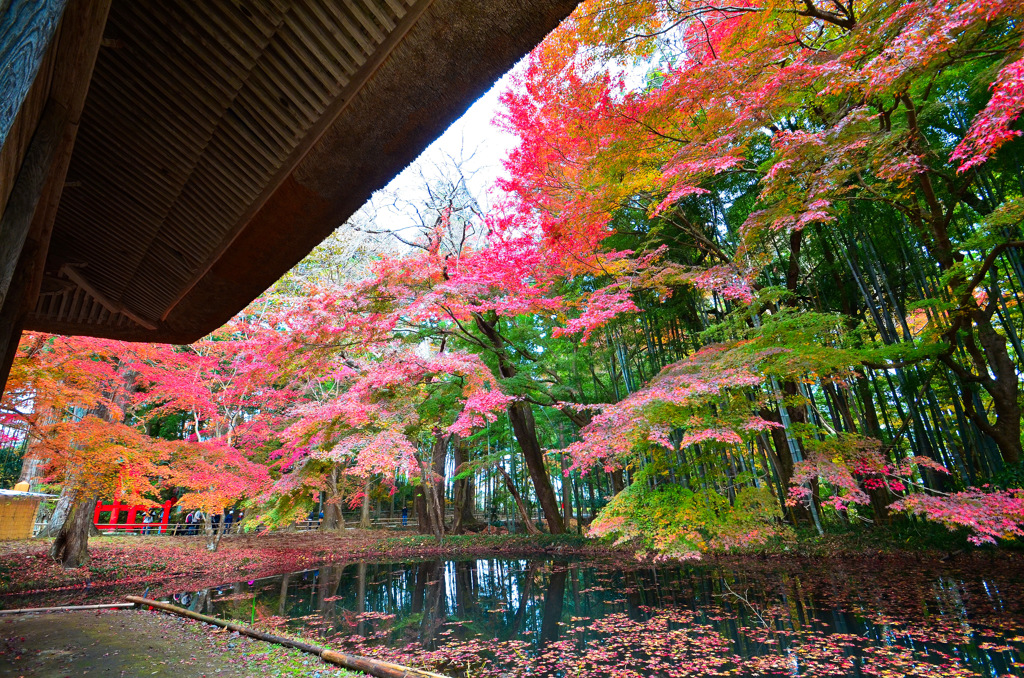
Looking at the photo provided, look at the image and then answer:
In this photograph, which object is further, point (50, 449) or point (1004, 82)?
point (50, 449)

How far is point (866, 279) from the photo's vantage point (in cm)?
830

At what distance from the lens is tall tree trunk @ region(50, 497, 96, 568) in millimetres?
7580

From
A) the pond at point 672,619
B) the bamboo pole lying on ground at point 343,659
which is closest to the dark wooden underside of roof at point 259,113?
the bamboo pole lying on ground at point 343,659

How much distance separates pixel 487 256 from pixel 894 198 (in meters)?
5.60

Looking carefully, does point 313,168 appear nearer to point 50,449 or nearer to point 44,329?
point 44,329

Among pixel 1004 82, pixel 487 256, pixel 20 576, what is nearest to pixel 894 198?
pixel 1004 82

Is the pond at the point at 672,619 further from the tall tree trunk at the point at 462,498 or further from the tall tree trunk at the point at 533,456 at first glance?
the tall tree trunk at the point at 462,498

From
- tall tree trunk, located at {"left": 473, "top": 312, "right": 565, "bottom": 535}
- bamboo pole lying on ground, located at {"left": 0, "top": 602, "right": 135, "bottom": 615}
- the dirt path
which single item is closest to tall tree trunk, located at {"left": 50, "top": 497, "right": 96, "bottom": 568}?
bamboo pole lying on ground, located at {"left": 0, "top": 602, "right": 135, "bottom": 615}

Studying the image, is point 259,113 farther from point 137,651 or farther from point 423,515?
point 423,515

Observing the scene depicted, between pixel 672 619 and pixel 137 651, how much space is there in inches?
193

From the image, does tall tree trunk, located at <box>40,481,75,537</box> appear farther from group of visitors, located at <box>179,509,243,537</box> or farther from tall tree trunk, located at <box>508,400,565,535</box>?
tall tree trunk, located at <box>508,400,565,535</box>

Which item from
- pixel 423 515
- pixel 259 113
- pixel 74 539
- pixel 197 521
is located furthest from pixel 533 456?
pixel 197 521

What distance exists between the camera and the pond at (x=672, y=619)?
3586mm

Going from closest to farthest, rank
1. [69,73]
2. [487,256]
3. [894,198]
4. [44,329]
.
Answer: [69,73]
[44,329]
[894,198]
[487,256]
